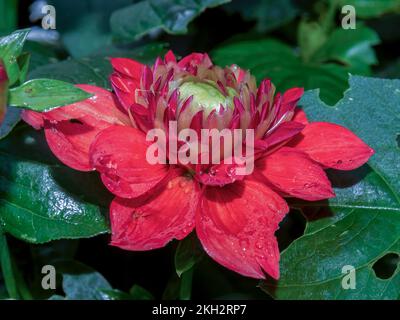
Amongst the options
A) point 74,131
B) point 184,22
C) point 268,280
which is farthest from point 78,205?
point 184,22

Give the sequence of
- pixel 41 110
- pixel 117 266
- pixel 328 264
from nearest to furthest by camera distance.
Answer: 1. pixel 41 110
2. pixel 328 264
3. pixel 117 266

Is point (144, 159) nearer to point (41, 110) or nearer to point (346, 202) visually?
point (41, 110)

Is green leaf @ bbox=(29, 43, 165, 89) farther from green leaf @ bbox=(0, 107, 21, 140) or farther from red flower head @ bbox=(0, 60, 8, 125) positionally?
red flower head @ bbox=(0, 60, 8, 125)

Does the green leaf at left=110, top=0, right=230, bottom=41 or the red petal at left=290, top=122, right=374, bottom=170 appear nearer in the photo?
the red petal at left=290, top=122, right=374, bottom=170

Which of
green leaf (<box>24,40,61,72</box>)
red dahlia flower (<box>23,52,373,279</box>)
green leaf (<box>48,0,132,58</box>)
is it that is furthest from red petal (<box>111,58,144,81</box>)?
green leaf (<box>48,0,132,58</box>)

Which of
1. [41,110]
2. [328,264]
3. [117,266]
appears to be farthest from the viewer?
[117,266]

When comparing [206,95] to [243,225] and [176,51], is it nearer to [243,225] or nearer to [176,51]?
[243,225]

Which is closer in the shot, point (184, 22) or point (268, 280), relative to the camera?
point (268, 280)
